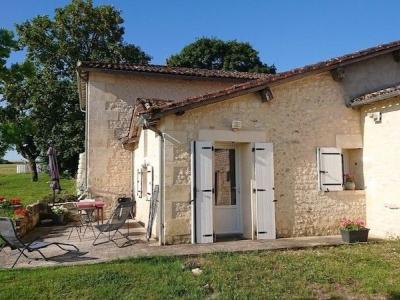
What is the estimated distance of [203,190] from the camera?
27.4 ft

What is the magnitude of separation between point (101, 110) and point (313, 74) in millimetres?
7292

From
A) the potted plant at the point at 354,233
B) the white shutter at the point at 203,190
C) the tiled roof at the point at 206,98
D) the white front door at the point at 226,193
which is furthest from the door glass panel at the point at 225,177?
the potted plant at the point at 354,233

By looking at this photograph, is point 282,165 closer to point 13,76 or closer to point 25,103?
point 13,76

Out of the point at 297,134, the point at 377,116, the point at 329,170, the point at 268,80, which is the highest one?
the point at 268,80

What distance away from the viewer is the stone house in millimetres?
8281

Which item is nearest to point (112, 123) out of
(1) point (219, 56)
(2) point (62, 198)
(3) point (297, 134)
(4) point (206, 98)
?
(2) point (62, 198)

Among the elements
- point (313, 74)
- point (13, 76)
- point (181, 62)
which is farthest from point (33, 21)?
point (313, 74)

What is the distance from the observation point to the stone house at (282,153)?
27.2 ft

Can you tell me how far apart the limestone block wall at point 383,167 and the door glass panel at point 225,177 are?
10.7ft

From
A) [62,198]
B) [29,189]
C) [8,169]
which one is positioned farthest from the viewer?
[8,169]

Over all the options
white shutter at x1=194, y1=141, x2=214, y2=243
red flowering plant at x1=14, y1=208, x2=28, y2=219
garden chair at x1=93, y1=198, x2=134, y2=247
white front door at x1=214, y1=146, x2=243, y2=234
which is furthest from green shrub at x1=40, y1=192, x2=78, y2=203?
white shutter at x1=194, y1=141, x2=214, y2=243

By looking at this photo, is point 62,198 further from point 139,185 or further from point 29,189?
point 29,189

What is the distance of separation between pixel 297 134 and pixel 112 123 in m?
6.82

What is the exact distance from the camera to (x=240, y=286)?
5.38m
